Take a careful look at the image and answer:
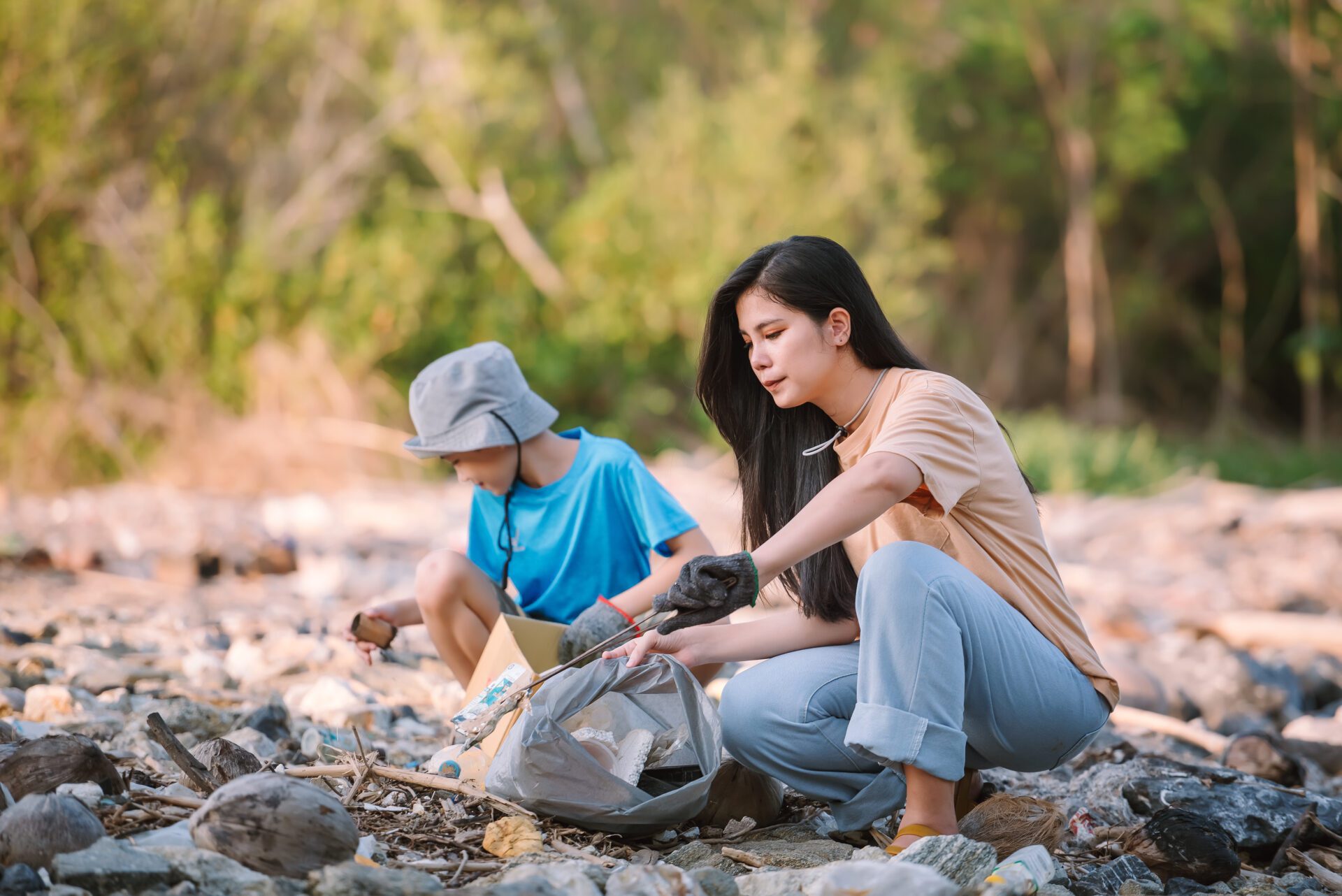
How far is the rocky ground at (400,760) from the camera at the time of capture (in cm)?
172

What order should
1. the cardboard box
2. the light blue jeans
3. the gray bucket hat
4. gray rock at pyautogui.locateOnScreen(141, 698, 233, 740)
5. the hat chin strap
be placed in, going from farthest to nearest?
the hat chin strap < the gray bucket hat < gray rock at pyautogui.locateOnScreen(141, 698, 233, 740) < the cardboard box < the light blue jeans

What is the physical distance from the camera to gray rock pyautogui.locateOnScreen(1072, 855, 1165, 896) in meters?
2.06

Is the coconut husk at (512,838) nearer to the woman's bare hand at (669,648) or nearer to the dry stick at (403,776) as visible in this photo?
the dry stick at (403,776)

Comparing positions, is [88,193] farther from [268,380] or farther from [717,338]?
[717,338]

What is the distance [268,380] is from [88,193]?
2.29m

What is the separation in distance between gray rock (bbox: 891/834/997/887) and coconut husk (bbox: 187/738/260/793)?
117cm

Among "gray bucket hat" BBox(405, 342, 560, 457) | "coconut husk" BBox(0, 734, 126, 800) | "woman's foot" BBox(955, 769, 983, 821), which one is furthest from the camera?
"gray bucket hat" BBox(405, 342, 560, 457)

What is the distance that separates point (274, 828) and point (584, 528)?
4.46 ft

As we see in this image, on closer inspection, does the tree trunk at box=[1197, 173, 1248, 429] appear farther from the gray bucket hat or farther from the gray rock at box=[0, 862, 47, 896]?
the gray rock at box=[0, 862, 47, 896]

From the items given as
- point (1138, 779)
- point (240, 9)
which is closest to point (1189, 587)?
point (1138, 779)

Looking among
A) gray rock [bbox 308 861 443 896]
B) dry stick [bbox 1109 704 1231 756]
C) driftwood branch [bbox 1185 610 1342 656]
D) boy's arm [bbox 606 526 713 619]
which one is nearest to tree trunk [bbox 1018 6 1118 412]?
driftwood branch [bbox 1185 610 1342 656]

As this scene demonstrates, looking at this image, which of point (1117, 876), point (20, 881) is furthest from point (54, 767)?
point (1117, 876)

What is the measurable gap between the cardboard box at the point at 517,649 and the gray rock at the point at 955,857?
3.00ft

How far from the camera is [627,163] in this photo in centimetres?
1344
